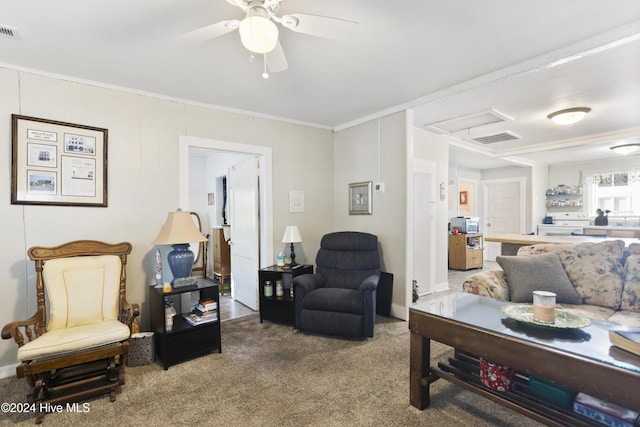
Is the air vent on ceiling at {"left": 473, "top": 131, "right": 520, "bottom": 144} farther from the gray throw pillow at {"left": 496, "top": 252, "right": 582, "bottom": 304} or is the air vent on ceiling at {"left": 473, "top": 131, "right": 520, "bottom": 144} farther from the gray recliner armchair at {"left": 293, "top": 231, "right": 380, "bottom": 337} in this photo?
the gray recliner armchair at {"left": 293, "top": 231, "right": 380, "bottom": 337}

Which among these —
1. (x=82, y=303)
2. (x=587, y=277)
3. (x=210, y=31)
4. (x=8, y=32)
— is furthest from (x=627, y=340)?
(x=8, y=32)

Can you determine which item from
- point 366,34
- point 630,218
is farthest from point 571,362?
point 630,218

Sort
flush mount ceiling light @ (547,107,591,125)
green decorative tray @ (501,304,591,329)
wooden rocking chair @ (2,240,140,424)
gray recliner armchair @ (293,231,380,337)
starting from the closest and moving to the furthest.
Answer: green decorative tray @ (501,304,591,329)
wooden rocking chair @ (2,240,140,424)
gray recliner armchair @ (293,231,380,337)
flush mount ceiling light @ (547,107,591,125)

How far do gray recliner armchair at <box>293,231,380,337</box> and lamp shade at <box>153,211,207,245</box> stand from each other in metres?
1.12

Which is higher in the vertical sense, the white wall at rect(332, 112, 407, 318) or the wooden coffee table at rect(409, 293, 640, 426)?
the white wall at rect(332, 112, 407, 318)

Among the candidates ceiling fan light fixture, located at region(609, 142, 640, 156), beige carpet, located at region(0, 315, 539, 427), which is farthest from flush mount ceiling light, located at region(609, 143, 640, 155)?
beige carpet, located at region(0, 315, 539, 427)

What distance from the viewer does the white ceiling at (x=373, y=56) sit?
6.19 ft

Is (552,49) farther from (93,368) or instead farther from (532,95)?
(93,368)

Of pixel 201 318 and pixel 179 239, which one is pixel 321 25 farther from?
pixel 201 318

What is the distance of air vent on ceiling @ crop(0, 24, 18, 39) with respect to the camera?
2.01 metres

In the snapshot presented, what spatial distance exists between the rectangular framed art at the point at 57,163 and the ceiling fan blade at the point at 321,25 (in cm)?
222

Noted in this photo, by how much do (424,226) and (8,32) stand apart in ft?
15.2

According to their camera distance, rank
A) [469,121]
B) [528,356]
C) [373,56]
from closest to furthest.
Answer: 1. [528,356]
2. [373,56]
3. [469,121]

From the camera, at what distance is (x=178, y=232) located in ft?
9.18
